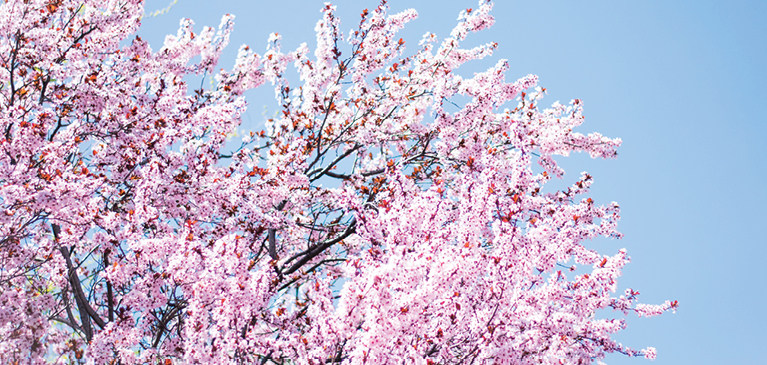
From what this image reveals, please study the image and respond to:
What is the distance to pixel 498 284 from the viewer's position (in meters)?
4.78

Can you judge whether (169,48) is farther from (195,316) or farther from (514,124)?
(514,124)

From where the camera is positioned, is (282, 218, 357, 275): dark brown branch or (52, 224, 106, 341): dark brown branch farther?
(282, 218, 357, 275): dark brown branch

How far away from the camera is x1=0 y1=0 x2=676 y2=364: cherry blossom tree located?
488cm

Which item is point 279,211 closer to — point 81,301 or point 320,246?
point 320,246

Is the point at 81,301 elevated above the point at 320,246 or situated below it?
below

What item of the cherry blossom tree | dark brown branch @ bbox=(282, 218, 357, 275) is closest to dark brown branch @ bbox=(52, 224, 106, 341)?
the cherry blossom tree

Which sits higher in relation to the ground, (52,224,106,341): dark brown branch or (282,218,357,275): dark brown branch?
(282,218,357,275): dark brown branch

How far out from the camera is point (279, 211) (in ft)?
25.4

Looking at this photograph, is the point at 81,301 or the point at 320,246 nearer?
the point at 81,301

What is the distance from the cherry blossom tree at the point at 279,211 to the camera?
4.88 metres

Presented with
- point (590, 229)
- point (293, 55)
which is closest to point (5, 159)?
point (293, 55)

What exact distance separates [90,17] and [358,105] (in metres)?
4.36

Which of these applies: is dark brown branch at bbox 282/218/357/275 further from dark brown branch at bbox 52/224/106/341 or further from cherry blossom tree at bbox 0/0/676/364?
dark brown branch at bbox 52/224/106/341

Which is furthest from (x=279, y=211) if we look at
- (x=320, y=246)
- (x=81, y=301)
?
(x=81, y=301)
